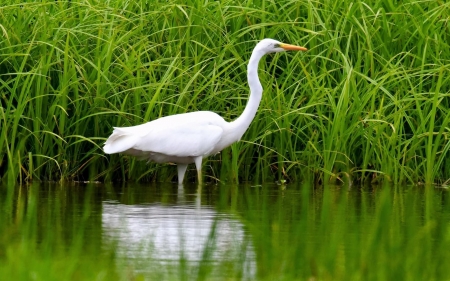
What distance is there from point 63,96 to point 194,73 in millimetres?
1365

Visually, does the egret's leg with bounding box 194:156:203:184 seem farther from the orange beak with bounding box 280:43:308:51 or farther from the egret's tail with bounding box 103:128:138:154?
the orange beak with bounding box 280:43:308:51

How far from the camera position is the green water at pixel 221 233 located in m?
4.81

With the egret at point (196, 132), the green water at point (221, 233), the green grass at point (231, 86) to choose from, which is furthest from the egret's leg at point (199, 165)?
the green grass at point (231, 86)

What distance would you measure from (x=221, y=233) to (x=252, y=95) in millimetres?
3600

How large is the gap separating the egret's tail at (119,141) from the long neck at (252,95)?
1038 mm

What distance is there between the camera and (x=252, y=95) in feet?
34.2

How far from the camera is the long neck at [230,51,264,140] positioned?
10398 millimetres

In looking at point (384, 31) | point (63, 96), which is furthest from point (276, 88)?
point (63, 96)

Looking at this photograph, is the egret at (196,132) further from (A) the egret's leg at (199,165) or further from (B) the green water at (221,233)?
(B) the green water at (221,233)

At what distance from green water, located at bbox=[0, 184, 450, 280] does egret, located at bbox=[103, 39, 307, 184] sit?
13.0 inches

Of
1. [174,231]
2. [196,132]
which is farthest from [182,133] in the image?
[174,231]

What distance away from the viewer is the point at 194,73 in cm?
1091

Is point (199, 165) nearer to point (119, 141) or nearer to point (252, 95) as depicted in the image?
point (252, 95)

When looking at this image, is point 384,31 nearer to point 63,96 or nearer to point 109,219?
point 63,96
